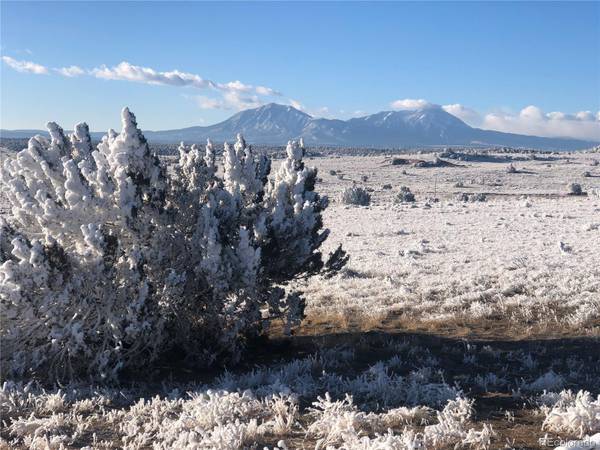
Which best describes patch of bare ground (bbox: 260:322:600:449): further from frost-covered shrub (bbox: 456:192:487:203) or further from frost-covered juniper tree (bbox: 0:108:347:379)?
frost-covered shrub (bbox: 456:192:487:203)

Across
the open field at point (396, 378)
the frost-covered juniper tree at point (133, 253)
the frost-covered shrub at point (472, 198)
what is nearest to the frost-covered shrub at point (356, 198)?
the frost-covered shrub at point (472, 198)

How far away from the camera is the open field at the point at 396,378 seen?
4.95 meters

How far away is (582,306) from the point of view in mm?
10695

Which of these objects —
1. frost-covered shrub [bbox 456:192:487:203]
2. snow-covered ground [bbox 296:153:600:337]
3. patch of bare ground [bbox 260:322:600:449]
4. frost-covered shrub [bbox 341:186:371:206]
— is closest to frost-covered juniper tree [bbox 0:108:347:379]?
patch of bare ground [bbox 260:322:600:449]

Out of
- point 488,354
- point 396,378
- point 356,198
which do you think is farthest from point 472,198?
point 396,378

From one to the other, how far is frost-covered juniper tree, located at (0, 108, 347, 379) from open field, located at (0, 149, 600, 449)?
536 millimetres

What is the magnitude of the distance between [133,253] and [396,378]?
3768 millimetres

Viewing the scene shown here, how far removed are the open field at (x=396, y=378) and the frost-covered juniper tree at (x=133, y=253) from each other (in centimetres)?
54

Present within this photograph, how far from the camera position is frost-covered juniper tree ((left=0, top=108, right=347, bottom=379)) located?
6992 millimetres

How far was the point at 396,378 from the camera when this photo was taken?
671 cm

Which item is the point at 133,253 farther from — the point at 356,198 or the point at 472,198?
the point at 472,198

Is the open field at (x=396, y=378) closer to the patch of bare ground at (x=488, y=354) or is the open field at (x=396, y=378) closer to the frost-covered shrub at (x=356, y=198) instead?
the patch of bare ground at (x=488, y=354)

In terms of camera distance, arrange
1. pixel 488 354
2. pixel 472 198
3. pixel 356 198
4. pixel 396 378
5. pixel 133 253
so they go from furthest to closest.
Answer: pixel 472 198 → pixel 356 198 → pixel 488 354 → pixel 133 253 → pixel 396 378

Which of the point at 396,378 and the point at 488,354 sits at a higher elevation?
the point at 396,378
